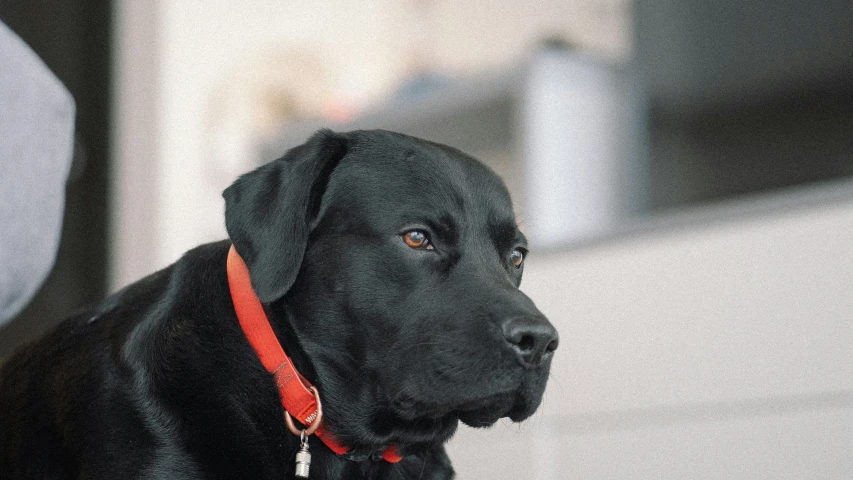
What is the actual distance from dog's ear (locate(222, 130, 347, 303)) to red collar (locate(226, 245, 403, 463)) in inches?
3.0

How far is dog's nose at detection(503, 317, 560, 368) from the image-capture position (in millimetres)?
1385

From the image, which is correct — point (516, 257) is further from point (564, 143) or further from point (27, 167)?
point (564, 143)

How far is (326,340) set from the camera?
154 centimetres

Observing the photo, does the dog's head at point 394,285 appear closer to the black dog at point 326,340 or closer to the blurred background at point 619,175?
the black dog at point 326,340

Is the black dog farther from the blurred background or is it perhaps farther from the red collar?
the blurred background

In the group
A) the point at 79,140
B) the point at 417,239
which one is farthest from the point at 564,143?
the point at 79,140

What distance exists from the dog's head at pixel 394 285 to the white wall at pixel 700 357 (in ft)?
3.68

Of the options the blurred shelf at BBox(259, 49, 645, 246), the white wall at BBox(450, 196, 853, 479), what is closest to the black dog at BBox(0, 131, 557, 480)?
the white wall at BBox(450, 196, 853, 479)

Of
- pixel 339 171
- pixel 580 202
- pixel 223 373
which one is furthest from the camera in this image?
pixel 580 202

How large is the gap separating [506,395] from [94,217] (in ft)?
11.5

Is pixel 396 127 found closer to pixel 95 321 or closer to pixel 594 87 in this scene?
pixel 594 87

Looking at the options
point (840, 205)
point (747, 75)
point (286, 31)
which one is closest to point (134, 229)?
point (286, 31)

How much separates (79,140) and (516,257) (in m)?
3.29

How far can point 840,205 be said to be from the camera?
2414 mm
